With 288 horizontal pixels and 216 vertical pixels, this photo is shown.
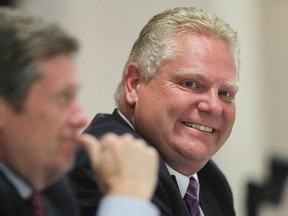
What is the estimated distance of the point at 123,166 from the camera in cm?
118

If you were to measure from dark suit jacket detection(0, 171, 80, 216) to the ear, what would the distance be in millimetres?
454

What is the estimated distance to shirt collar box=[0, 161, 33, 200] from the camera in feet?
3.80

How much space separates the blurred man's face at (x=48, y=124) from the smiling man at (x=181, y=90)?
57cm

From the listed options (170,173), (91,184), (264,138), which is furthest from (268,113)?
(91,184)

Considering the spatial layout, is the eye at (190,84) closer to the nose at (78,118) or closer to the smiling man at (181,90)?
the smiling man at (181,90)

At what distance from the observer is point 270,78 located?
3836 millimetres

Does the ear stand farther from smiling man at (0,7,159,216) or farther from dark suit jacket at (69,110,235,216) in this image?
smiling man at (0,7,159,216)

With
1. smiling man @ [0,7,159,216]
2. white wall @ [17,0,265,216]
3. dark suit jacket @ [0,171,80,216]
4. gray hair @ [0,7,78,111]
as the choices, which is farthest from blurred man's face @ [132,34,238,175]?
white wall @ [17,0,265,216]

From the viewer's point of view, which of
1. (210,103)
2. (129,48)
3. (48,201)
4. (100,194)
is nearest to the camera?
(48,201)

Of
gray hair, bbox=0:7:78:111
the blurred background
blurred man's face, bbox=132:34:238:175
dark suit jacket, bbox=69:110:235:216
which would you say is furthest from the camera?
the blurred background

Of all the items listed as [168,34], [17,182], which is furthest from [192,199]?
[17,182]

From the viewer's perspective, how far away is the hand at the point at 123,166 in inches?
45.8

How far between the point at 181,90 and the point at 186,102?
0.04 meters

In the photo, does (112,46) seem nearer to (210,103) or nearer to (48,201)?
(210,103)
